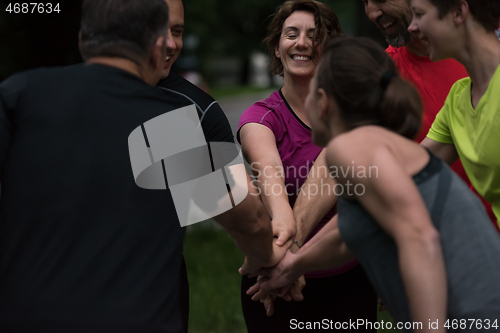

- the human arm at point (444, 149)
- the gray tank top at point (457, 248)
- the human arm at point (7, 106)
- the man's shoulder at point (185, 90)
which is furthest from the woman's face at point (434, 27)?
the human arm at point (7, 106)

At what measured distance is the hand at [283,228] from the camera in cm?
287

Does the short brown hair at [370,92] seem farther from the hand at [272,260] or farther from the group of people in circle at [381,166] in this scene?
the hand at [272,260]

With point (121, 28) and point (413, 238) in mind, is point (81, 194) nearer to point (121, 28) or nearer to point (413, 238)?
point (121, 28)

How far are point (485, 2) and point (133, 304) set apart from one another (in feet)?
5.99

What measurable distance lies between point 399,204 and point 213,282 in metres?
3.82

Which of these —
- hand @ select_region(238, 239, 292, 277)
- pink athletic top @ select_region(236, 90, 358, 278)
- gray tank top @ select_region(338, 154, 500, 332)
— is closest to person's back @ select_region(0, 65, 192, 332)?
gray tank top @ select_region(338, 154, 500, 332)

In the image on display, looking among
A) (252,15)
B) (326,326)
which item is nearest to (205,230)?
(326,326)

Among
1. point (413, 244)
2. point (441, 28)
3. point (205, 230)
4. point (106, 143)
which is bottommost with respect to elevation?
point (205, 230)

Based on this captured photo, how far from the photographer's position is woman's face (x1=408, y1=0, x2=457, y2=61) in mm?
2287

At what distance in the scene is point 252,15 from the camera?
30.6 m

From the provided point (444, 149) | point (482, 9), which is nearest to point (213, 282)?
point (444, 149)

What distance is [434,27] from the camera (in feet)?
7.53

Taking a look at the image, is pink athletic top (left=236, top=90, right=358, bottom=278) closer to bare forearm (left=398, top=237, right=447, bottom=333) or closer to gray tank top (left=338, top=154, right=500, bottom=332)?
gray tank top (left=338, top=154, right=500, bottom=332)

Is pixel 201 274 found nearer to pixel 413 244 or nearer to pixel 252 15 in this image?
pixel 413 244
